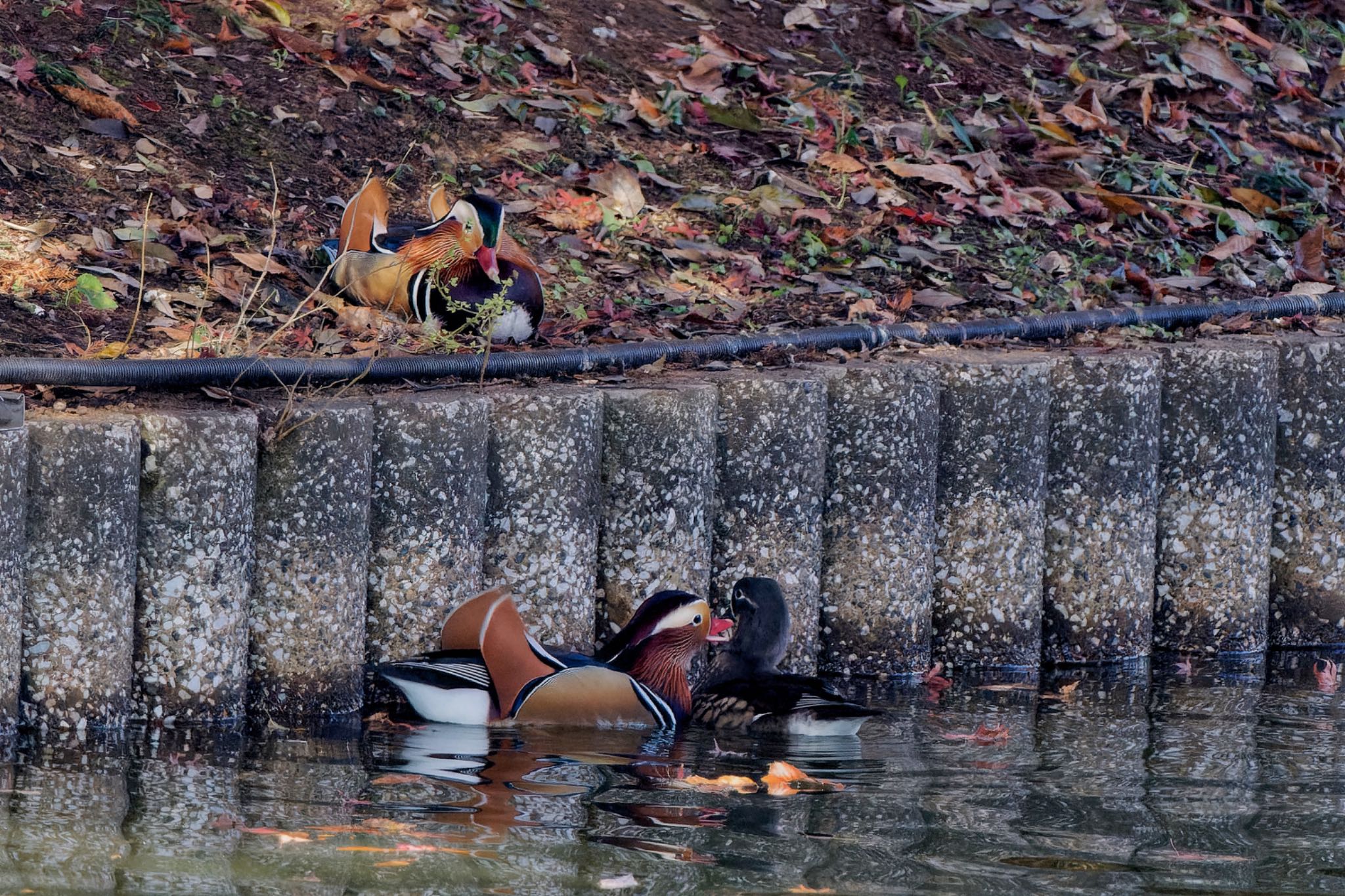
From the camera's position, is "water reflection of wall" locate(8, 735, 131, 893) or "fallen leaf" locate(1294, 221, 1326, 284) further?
"fallen leaf" locate(1294, 221, 1326, 284)

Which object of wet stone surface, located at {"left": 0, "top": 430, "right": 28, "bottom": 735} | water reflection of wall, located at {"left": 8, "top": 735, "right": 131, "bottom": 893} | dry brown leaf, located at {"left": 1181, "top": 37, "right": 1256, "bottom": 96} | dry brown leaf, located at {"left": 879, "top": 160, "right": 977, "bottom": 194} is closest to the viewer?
water reflection of wall, located at {"left": 8, "top": 735, "right": 131, "bottom": 893}

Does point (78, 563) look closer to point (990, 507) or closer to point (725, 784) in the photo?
Result: point (725, 784)

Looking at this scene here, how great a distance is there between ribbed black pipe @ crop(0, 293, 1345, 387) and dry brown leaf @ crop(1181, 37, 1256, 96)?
2289mm

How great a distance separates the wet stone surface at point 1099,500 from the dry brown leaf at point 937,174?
1671 millimetres

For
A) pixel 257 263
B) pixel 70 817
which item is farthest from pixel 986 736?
pixel 257 263

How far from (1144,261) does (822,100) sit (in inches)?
62.5

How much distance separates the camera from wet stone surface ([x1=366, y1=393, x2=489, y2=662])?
4.74 m

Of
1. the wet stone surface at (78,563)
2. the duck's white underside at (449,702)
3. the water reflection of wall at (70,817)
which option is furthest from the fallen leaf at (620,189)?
the water reflection of wall at (70,817)

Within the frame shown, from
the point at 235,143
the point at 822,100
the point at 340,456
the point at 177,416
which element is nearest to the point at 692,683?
the point at 340,456

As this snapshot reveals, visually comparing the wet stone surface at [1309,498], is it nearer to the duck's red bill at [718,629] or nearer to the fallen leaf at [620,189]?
the duck's red bill at [718,629]

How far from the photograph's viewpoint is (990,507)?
553cm

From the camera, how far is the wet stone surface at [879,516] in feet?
17.4

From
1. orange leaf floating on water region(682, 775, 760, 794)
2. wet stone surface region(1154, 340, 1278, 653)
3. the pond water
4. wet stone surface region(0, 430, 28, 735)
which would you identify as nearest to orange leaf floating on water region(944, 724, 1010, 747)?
the pond water

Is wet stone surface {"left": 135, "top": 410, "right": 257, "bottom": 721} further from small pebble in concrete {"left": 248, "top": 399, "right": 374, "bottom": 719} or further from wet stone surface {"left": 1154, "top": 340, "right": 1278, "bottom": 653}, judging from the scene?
wet stone surface {"left": 1154, "top": 340, "right": 1278, "bottom": 653}
